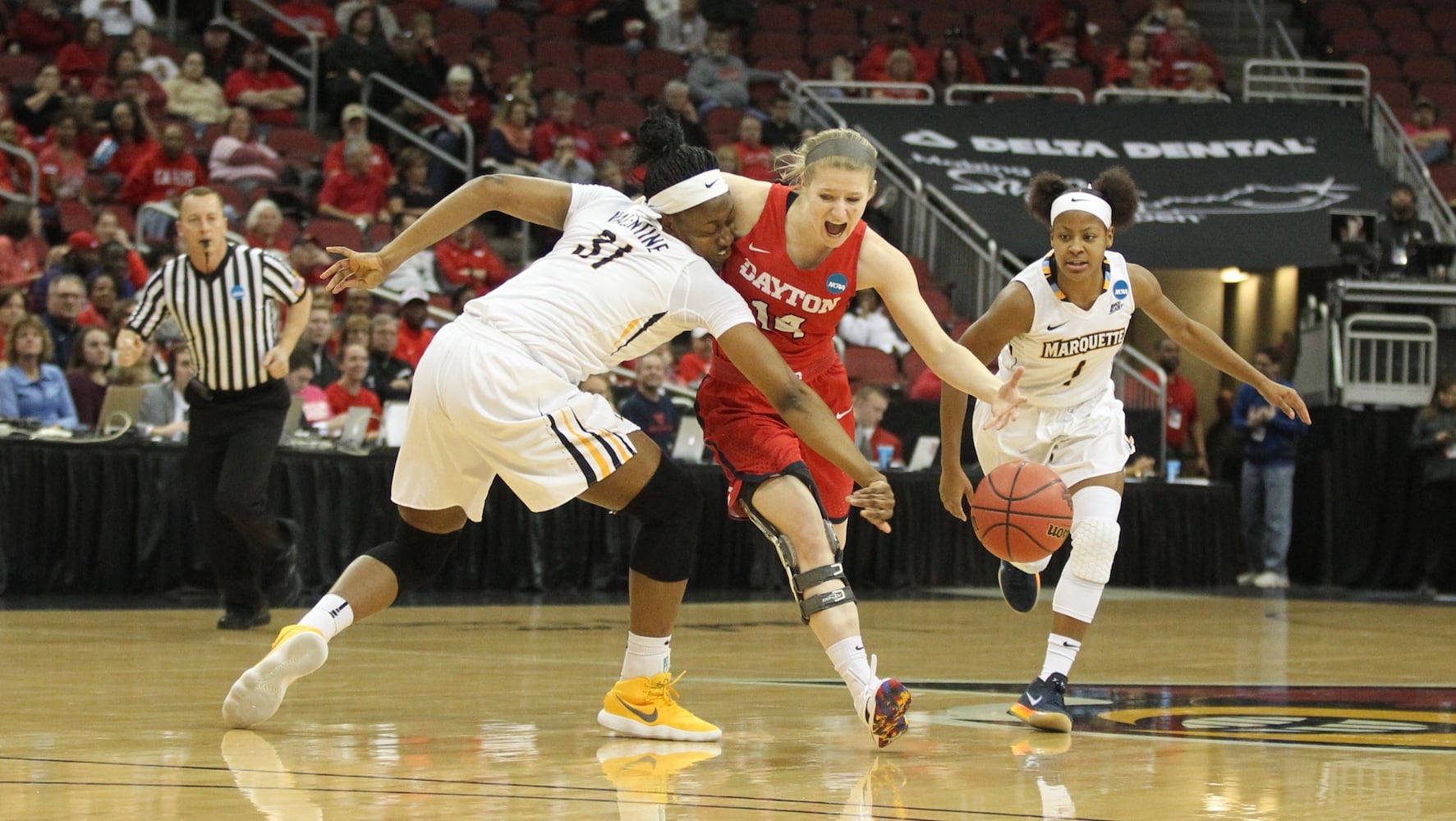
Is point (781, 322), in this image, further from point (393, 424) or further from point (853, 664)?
point (393, 424)

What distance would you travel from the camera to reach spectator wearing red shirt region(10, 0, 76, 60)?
45.4ft

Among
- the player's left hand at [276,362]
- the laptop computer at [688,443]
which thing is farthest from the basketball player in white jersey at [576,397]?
the laptop computer at [688,443]

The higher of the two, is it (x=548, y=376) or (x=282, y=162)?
(x=282, y=162)

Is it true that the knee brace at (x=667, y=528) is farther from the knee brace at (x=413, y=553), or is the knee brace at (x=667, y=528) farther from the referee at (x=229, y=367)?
the referee at (x=229, y=367)

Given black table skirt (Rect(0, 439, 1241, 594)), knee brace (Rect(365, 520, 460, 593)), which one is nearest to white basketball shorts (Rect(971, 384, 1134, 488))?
knee brace (Rect(365, 520, 460, 593))

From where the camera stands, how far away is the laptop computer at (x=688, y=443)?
10.9 m

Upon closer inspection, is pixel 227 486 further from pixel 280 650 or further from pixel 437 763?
pixel 437 763

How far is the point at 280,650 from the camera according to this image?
4359 mm

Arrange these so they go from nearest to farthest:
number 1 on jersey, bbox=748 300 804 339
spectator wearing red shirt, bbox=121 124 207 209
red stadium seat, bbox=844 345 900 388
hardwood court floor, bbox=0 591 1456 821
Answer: hardwood court floor, bbox=0 591 1456 821 → number 1 on jersey, bbox=748 300 804 339 → spectator wearing red shirt, bbox=121 124 207 209 → red stadium seat, bbox=844 345 900 388

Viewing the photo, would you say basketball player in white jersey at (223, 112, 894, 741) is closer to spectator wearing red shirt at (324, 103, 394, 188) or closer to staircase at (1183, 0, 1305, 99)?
spectator wearing red shirt at (324, 103, 394, 188)

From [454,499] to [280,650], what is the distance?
1.78ft

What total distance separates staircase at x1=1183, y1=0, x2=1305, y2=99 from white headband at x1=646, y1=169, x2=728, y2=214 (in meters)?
15.4

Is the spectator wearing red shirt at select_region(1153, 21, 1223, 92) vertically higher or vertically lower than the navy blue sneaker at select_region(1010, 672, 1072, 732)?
higher

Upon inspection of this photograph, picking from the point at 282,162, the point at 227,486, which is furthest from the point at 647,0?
the point at 227,486
